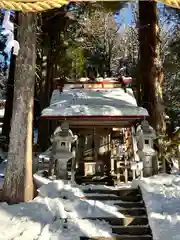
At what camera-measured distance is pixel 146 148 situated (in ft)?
29.6

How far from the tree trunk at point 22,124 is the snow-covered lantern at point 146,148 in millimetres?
3371

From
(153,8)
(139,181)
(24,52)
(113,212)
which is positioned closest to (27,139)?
(24,52)

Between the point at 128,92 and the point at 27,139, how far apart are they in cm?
531

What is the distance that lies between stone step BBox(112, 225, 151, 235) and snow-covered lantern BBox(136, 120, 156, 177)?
295cm

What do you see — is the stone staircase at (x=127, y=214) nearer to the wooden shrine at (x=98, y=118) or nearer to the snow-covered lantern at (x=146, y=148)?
the snow-covered lantern at (x=146, y=148)

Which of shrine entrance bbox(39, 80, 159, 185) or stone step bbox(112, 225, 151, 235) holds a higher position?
shrine entrance bbox(39, 80, 159, 185)

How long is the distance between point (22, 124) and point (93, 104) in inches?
141

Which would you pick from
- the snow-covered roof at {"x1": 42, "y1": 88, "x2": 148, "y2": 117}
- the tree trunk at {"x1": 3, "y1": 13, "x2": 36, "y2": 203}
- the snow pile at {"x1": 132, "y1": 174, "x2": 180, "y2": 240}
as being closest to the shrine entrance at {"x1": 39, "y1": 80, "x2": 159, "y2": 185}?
the snow-covered roof at {"x1": 42, "y1": 88, "x2": 148, "y2": 117}

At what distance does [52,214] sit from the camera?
626cm

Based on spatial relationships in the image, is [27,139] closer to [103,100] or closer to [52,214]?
[52,214]

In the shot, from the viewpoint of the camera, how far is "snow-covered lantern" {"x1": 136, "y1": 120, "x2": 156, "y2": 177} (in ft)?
29.2

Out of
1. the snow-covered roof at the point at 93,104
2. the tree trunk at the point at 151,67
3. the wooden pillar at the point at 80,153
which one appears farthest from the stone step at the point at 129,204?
the wooden pillar at the point at 80,153

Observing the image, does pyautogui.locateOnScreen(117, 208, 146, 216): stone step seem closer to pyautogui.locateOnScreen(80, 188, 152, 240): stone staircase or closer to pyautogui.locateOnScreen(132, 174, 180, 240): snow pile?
pyautogui.locateOnScreen(80, 188, 152, 240): stone staircase

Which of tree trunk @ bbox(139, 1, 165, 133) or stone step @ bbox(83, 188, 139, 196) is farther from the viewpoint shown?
tree trunk @ bbox(139, 1, 165, 133)
